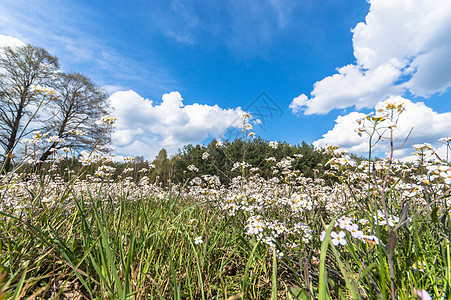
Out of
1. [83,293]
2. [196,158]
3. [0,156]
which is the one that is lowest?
[83,293]

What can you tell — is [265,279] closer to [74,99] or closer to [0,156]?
[0,156]

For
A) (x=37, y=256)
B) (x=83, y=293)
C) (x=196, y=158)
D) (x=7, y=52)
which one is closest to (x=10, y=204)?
(x=37, y=256)

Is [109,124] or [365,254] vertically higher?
[109,124]

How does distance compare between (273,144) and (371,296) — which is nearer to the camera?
(371,296)

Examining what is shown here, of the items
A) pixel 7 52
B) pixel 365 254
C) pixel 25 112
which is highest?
pixel 7 52

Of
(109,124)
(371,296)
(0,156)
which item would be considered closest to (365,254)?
(371,296)

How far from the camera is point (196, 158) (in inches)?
958

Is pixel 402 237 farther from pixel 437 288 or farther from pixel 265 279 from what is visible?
pixel 265 279

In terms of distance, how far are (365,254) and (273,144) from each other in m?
2.94

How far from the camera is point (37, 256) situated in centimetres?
205

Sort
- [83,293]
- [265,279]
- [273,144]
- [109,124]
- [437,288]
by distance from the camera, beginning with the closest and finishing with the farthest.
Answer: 1. [437,288]
2. [83,293]
3. [265,279]
4. [109,124]
5. [273,144]

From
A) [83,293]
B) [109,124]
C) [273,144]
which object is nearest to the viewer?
[83,293]

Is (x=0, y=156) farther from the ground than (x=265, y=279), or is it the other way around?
(x=0, y=156)

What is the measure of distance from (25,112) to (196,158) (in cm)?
1765
